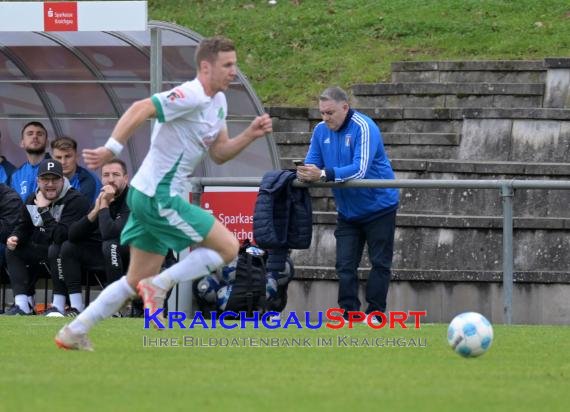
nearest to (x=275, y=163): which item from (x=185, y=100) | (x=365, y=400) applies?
(x=185, y=100)

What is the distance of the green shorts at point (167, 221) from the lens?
9.28 m

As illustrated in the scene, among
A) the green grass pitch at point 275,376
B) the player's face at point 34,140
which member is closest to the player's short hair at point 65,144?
the player's face at point 34,140

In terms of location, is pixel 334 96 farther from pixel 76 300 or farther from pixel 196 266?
pixel 196 266

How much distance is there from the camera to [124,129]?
891 cm

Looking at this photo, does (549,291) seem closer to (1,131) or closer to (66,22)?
(66,22)

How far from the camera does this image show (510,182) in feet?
43.3

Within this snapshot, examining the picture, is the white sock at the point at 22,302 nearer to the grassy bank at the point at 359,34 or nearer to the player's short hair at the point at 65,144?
the player's short hair at the point at 65,144

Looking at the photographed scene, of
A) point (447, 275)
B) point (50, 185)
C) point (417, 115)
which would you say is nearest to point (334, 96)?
point (447, 275)

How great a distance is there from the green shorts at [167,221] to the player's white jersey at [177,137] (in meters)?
0.07

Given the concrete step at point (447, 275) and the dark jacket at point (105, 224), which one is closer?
the dark jacket at point (105, 224)

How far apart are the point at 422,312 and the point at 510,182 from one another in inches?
91.2

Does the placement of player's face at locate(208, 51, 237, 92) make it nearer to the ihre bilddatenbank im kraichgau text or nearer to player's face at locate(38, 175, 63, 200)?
the ihre bilddatenbank im kraichgau text

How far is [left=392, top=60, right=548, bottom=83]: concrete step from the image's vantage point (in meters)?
19.2

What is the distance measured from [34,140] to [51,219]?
1.37 metres
